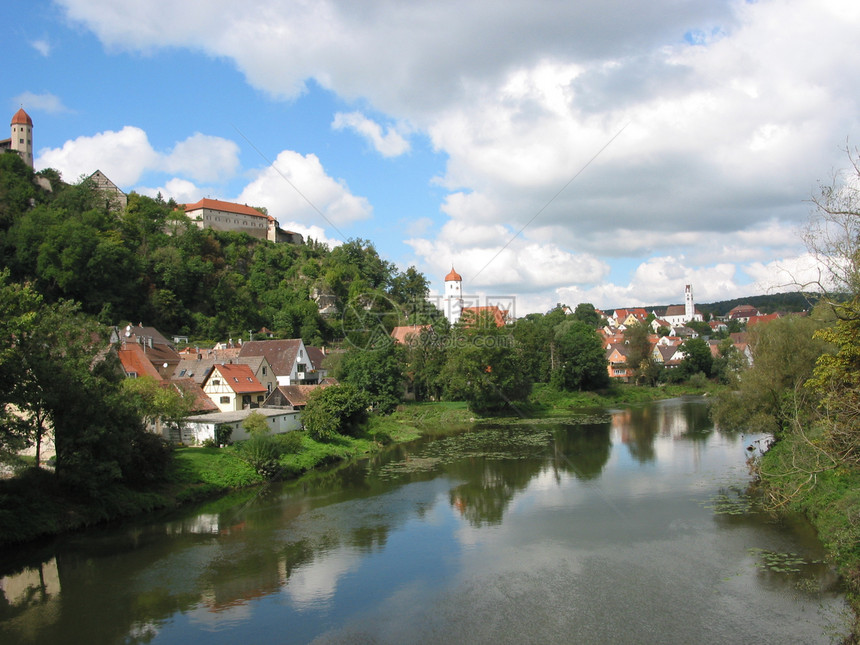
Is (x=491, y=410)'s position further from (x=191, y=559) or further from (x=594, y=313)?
(x=594, y=313)

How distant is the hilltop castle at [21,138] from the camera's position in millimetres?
74250

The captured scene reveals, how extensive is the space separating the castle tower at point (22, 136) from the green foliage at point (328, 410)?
64.6m

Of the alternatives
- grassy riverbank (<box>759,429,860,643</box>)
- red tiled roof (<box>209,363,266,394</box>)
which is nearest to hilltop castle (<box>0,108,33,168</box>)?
red tiled roof (<box>209,363,266,394</box>)

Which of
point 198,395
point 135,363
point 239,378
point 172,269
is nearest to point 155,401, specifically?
point 198,395

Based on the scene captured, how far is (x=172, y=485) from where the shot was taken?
2214 cm

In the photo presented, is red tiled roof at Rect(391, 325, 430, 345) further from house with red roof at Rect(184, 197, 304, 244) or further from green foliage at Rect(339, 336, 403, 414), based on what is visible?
house with red roof at Rect(184, 197, 304, 244)

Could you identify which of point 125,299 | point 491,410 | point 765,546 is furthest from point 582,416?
point 125,299

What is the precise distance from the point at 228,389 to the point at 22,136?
62.7 m

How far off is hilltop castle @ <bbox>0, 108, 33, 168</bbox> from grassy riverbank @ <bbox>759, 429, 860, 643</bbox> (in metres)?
85.4

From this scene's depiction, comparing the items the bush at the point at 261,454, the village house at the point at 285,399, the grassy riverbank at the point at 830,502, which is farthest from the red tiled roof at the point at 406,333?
the grassy riverbank at the point at 830,502

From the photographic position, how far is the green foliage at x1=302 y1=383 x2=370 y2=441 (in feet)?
101

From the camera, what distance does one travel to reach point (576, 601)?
1234 cm

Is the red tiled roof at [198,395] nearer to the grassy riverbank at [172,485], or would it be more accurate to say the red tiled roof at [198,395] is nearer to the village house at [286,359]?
the grassy riverbank at [172,485]

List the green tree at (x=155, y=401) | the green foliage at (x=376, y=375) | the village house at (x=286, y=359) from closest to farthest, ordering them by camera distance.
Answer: the green tree at (x=155, y=401) → the green foliage at (x=376, y=375) → the village house at (x=286, y=359)
